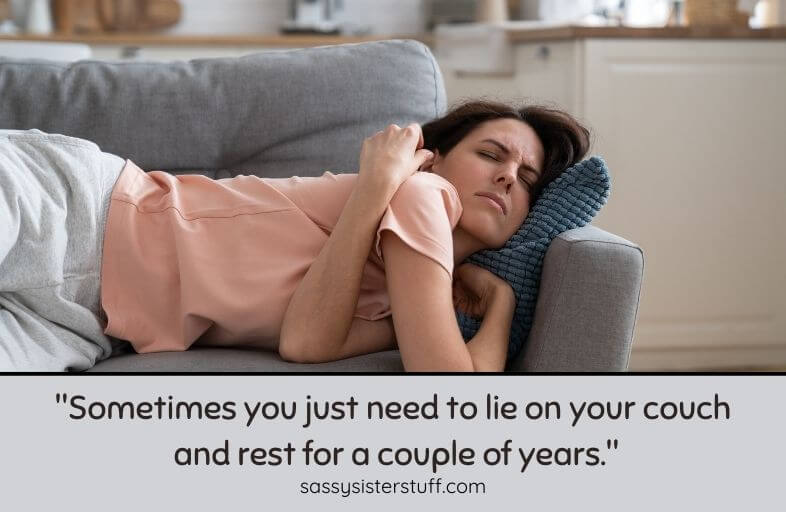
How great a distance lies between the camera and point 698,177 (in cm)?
295

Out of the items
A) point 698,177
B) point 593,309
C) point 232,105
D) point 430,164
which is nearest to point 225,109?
point 232,105

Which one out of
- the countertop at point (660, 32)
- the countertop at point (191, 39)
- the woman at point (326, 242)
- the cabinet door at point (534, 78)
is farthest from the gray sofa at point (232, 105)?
the countertop at point (191, 39)

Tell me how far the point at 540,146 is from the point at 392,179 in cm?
34

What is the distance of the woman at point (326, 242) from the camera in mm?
1358

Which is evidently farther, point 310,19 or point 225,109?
point 310,19

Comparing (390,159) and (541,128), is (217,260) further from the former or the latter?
(541,128)

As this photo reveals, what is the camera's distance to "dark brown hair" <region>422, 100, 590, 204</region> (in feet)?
5.33

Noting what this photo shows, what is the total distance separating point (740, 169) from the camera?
2959 mm

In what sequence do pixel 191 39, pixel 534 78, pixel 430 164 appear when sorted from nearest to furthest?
pixel 430 164
pixel 534 78
pixel 191 39

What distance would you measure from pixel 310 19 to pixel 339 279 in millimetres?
2701

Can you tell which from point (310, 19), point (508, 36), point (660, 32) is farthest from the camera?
point (310, 19)

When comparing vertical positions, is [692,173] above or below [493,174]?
below

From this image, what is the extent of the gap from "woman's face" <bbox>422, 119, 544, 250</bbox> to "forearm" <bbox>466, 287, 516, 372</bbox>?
11 centimetres

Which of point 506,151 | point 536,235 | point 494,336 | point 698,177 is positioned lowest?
point 698,177
